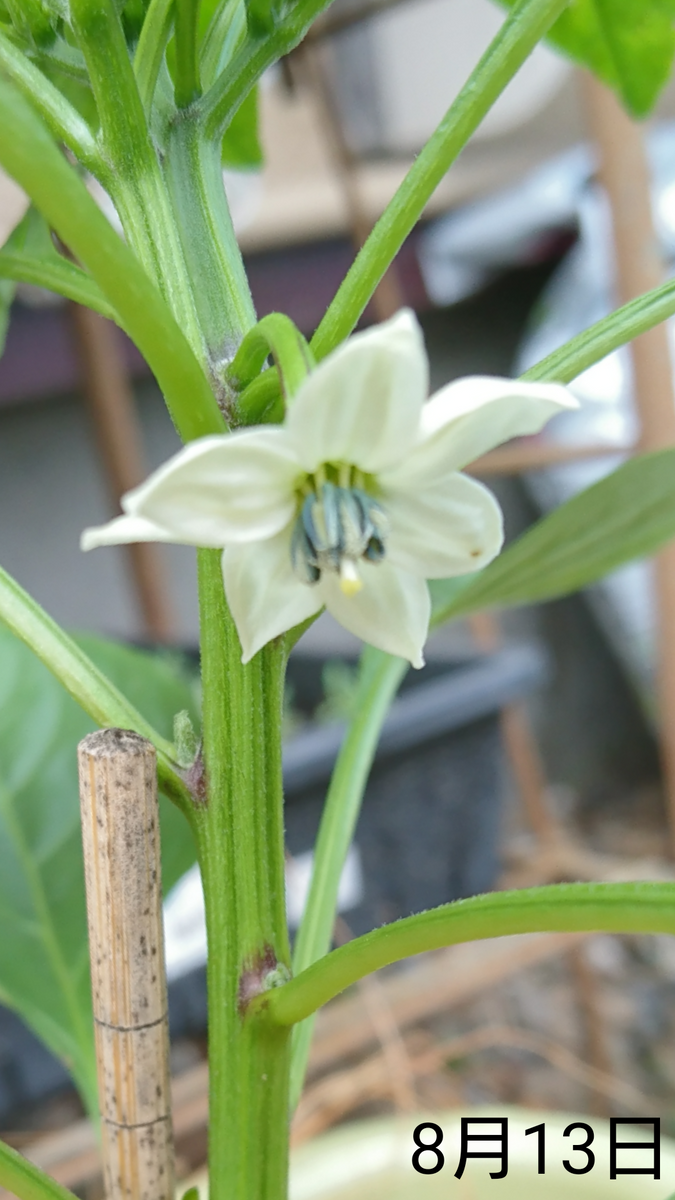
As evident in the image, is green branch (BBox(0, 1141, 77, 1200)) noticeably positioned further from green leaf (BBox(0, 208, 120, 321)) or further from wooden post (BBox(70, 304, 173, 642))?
wooden post (BBox(70, 304, 173, 642))

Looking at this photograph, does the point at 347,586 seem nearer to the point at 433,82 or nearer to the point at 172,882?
the point at 172,882

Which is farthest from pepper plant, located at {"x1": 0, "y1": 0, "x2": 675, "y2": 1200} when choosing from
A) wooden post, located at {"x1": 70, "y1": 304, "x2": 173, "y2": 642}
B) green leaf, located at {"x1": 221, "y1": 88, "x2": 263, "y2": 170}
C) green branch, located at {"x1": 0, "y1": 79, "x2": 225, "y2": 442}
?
wooden post, located at {"x1": 70, "y1": 304, "x2": 173, "y2": 642}

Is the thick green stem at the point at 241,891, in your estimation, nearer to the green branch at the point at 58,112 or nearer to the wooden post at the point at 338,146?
the green branch at the point at 58,112

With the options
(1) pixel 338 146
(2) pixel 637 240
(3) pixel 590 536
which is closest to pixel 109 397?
(1) pixel 338 146

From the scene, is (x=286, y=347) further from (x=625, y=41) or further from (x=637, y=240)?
(x=637, y=240)

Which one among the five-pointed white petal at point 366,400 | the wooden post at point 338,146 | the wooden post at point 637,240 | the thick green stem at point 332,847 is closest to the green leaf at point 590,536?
the thick green stem at point 332,847

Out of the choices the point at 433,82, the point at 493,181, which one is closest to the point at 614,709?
the point at 493,181
